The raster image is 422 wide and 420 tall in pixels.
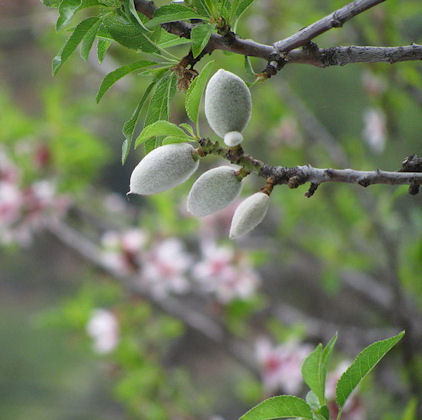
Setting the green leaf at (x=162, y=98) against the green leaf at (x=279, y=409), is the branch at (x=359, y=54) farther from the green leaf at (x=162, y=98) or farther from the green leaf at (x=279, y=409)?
the green leaf at (x=279, y=409)

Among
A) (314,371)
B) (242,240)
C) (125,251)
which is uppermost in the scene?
(314,371)

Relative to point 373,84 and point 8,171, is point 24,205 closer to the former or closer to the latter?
point 8,171

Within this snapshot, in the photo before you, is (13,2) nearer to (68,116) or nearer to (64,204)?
(68,116)

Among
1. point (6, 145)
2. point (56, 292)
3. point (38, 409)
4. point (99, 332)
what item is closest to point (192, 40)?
point (99, 332)

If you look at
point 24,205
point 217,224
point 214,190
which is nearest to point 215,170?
point 214,190

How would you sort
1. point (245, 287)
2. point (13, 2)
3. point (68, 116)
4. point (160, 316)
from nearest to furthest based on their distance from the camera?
1. point (245, 287)
2. point (68, 116)
3. point (160, 316)
4. point (13, 2)
